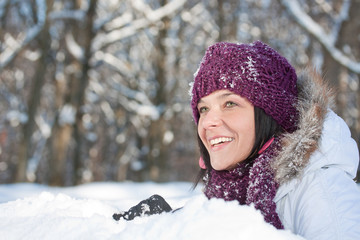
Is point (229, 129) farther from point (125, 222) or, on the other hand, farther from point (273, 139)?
point (125, 222)

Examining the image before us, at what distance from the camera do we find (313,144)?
1.82 m

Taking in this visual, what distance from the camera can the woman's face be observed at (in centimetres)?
205

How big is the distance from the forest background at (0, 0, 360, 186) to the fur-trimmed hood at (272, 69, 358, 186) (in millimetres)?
1901

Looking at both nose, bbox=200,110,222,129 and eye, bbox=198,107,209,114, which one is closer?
nose, bbox=200,110,222,129

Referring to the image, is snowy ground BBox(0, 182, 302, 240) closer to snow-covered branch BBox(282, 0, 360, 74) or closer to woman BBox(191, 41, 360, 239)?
woman BBox(191, 41, 360, 239)

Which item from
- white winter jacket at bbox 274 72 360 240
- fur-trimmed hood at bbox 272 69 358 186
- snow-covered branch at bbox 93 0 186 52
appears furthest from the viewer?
snow-covered branch at bbox 93 0 186 52

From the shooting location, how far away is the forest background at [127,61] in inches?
362

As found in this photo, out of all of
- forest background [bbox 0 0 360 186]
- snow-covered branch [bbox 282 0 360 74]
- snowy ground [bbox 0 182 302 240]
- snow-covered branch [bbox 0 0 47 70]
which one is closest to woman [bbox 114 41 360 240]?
snowy ground [bbox 0 182 302 240]

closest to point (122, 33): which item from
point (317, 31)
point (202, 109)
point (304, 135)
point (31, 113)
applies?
point (31, 113)

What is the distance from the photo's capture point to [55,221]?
1.52 m

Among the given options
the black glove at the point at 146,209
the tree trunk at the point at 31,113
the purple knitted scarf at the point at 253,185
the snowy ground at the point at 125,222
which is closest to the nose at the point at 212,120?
the purple knitted scarf at the point at 253,185

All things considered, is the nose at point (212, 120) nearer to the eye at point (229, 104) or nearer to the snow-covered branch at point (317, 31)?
the eye at point (229, 104)

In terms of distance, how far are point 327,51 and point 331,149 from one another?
617cm

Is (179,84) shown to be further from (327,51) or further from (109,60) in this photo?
(327,51)
